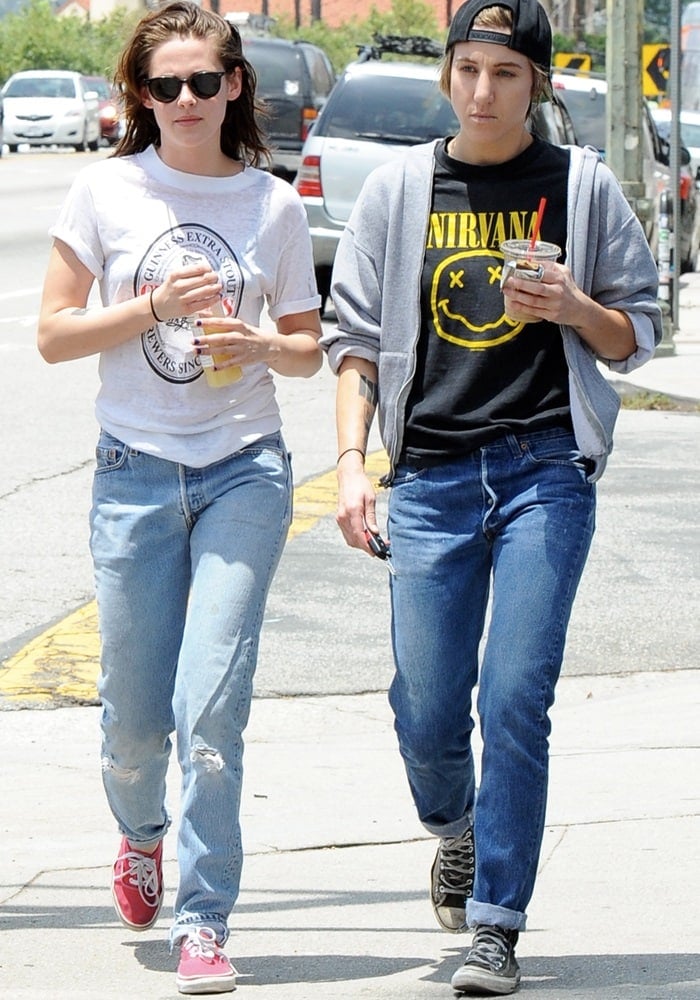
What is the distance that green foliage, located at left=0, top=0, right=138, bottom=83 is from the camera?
6556 centimetres

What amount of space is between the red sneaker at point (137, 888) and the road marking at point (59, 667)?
204cm

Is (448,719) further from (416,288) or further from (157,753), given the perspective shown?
(416,288)

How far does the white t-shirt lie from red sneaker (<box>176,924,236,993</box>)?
0.93 m

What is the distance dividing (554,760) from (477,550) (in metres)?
1.98

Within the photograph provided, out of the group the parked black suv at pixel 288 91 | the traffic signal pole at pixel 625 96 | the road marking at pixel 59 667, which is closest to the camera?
the road marking at pixel 59 667

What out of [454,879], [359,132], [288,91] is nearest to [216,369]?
[454,879]

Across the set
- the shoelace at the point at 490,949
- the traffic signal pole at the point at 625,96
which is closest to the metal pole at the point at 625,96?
the traffic signal pole at the point at 625,96

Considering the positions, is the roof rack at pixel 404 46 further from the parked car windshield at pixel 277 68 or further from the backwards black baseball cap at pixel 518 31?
the backwards black baseball cap at pixel 518 31

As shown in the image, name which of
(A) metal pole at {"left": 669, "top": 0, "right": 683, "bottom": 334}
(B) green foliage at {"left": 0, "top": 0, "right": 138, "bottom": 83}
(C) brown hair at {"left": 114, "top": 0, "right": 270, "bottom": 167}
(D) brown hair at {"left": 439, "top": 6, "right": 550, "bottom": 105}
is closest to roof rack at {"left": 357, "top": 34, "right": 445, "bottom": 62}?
(A) metal pole at {"left": 669, "top": 0, "right": 683, "bottom": 334}

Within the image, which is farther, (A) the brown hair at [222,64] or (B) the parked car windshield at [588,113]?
(B) the parked car windshield at [588,113]

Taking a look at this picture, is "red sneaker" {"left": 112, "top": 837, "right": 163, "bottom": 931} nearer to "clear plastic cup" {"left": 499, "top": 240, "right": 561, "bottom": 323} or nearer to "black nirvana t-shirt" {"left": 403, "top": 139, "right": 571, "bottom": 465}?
"black nirvana t-shirt" {"left": 403, "top": 139, "right": 571, "bottom": 465}

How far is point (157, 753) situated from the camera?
13.6 ft

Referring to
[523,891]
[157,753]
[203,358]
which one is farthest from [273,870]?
[203,358]

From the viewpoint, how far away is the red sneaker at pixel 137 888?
13.7 ft
